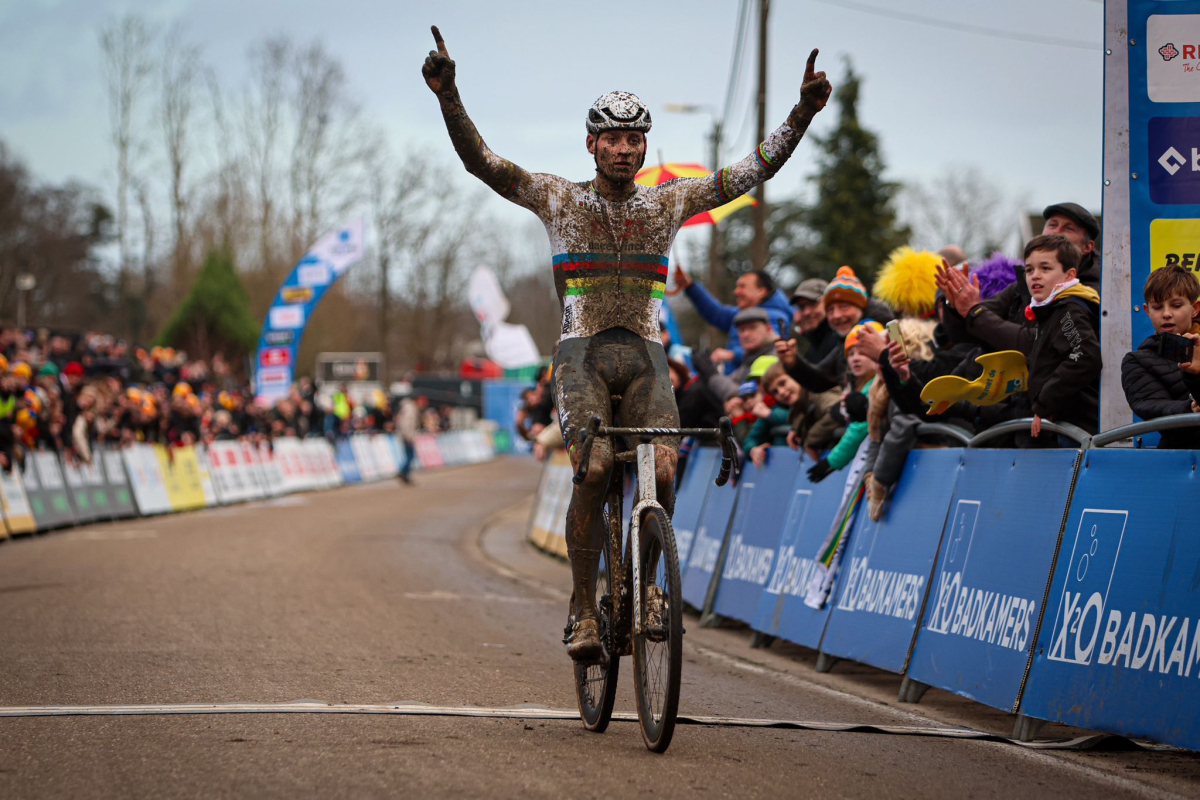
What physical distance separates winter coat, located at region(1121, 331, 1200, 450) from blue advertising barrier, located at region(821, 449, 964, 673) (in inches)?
51.5

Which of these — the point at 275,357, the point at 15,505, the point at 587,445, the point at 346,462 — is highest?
the point at 275,357

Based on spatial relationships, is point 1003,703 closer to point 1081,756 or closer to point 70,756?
point 1081,756

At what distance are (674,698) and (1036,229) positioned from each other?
1224 cm

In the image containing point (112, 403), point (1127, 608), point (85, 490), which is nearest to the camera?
point (1127, 608)

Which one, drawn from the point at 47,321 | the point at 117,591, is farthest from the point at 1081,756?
the point at 47,321

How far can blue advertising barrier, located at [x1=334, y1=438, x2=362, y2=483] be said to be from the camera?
37.7m

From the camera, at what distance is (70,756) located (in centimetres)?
498

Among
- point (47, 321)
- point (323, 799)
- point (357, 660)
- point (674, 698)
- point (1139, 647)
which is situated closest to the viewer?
point (323, 799)

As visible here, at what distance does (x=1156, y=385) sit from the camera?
616 cm

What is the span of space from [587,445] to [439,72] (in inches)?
63.1

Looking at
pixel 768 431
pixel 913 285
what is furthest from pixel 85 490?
pixel 913 285

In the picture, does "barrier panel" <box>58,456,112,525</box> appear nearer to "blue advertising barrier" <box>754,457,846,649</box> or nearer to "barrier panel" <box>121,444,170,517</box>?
"barrier panel" <box>121,444,170,517</box>

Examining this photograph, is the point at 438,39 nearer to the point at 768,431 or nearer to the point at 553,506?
the point at 768,431

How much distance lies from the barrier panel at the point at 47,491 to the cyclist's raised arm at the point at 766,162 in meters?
15.7
